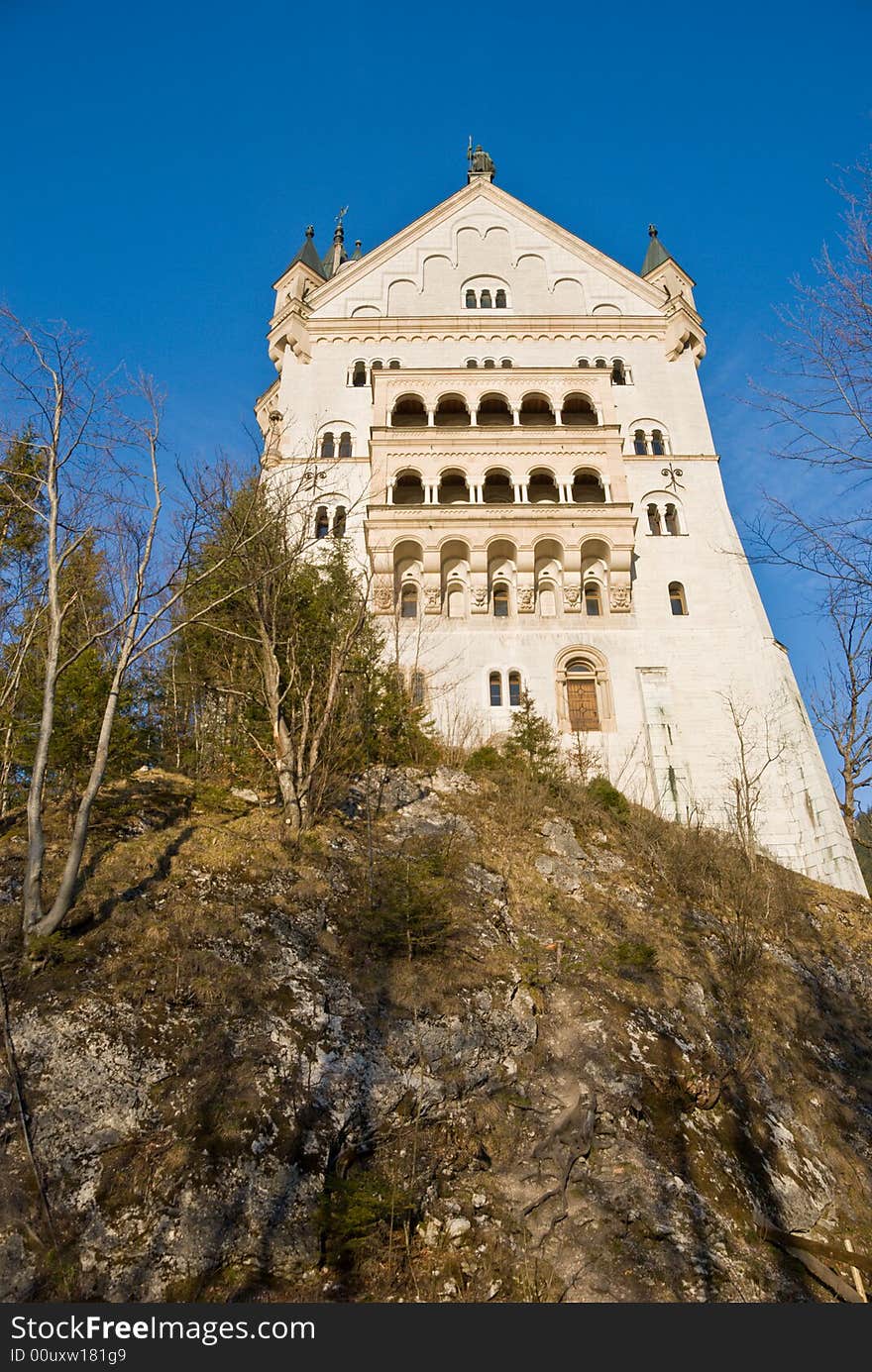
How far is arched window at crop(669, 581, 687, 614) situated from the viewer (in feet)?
85.9

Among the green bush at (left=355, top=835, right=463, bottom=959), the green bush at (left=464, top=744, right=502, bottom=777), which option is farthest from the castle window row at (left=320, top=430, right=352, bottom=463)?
the green bush at (left=355, top=835, right=463, bottom=959)

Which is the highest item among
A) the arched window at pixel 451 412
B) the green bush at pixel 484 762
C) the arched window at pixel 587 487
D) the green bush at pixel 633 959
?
the arched window at pixel 451 412

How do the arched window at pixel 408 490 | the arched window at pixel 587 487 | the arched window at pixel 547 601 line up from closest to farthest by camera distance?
1. the arched window at pixel 547 601
2. the arched window at pixel 587 487
3. the arched window at pixel 408 490

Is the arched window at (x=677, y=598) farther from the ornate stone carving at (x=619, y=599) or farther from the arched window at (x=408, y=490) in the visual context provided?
the arched window at (x=408, y=490)

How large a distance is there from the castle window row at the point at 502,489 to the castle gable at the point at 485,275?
7.65 meters

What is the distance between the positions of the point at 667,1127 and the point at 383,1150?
3.58 m

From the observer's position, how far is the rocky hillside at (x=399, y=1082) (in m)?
7.53

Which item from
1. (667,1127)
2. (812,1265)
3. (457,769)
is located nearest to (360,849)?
(457,769)

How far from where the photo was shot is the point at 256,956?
10.5m

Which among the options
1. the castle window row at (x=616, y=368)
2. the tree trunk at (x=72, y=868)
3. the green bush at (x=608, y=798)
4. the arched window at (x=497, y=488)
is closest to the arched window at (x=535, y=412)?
the castle window row at (x=616, y=368)

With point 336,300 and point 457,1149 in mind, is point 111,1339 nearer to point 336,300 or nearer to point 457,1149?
point 457,1149

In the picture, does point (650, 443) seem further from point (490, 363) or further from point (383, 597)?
point (383, 597)

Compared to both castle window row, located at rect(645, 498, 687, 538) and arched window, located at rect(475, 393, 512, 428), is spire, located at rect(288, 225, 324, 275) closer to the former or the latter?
arched window, located at rect(475, 393, 512, 428)

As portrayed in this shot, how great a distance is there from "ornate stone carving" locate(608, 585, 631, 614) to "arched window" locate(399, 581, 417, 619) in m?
6.08
